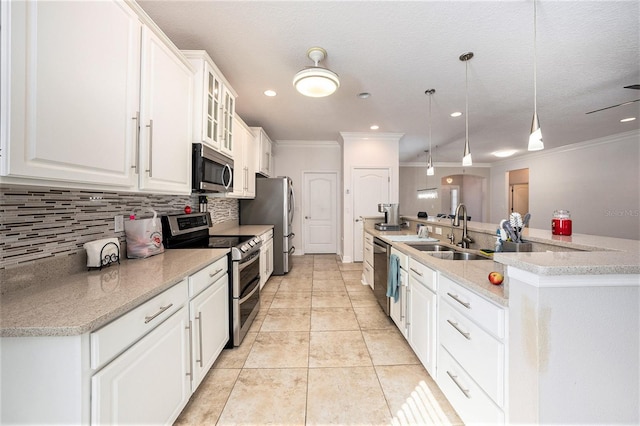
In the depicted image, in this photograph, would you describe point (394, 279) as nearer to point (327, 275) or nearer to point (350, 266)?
point (327, 275)

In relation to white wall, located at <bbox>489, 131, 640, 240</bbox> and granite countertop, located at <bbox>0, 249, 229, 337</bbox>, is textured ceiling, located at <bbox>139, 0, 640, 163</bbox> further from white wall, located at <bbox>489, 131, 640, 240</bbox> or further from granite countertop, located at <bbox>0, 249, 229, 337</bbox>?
granite countertop, located at <bbox>0, 249, 229, 337</bbox>

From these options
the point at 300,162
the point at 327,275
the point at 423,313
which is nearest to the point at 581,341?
the point at 423,313

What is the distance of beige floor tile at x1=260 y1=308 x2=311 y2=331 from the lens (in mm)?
2377

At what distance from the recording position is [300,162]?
5.62 meters

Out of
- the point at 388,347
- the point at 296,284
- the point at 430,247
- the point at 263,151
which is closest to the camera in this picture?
the point at 388,347

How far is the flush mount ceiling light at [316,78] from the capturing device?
6.82ft

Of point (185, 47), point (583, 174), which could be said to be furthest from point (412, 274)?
point (583, 174)

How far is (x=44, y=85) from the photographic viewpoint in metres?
0.90

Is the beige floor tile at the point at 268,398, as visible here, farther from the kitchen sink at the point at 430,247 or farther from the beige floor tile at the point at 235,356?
the kitchen sink at the point at 430,247

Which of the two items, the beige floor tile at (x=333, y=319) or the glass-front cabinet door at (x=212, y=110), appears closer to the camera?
the glass-front cabinet door at (x=212, y=110)

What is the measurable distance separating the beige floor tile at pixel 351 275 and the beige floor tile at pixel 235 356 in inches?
79.7

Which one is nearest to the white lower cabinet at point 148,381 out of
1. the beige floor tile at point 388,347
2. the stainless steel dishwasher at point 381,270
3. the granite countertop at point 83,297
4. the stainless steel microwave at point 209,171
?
the granite countertop at point 83,297

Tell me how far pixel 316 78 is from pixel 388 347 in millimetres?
2377

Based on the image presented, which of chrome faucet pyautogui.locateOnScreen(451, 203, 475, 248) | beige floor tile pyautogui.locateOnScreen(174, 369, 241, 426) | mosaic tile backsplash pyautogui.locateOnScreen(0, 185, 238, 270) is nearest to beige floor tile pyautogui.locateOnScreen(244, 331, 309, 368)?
beige floor tile pyautogui.locateOnScreen(174, 369, 241, 426)
